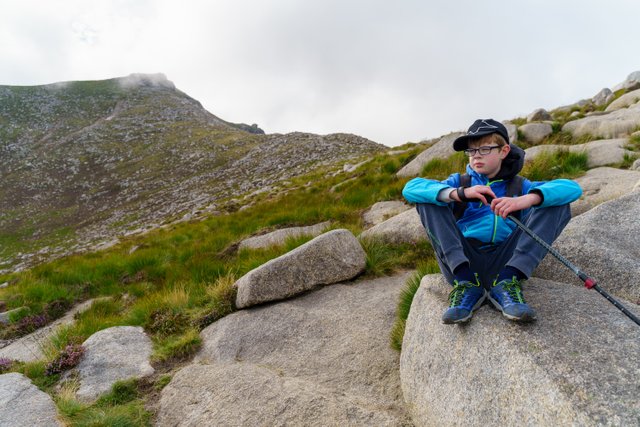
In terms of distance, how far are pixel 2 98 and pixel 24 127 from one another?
17.2 meters

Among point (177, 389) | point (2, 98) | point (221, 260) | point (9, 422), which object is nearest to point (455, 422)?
point (177, 389)

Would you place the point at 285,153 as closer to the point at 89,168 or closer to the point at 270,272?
the point at 89,168

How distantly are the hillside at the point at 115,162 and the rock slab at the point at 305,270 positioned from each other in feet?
50.5

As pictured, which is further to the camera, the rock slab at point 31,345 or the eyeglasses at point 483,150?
the rock slab at point 31,345

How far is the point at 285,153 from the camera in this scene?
49281 millimetres

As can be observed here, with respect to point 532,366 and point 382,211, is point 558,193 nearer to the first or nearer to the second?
point 532,366

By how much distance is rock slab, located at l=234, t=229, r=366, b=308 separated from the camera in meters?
6.37

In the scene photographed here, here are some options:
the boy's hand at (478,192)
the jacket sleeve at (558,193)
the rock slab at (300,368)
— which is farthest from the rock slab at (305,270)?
the jacket sleeve at (558,193)

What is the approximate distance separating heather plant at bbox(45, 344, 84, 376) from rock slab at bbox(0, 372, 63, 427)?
0.35m

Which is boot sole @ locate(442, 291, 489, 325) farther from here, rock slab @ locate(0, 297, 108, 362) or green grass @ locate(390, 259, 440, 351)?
rock slab @ locate(0, 297, 108, 362)

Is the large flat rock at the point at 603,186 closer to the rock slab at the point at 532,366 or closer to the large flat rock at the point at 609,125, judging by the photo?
the rock slab at the point at 532,366

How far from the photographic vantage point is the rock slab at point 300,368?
3.59 metres

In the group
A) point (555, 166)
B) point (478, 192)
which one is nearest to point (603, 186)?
point (555, 166)

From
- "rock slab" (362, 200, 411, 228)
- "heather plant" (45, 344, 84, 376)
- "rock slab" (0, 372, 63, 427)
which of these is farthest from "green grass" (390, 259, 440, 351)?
"heather plant" (45, 344, 84, 376)
